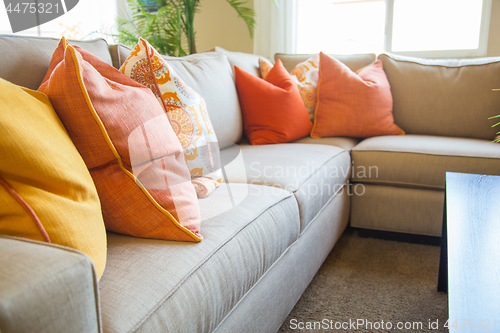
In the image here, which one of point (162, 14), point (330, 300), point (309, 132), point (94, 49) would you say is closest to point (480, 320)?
point (330, 300)

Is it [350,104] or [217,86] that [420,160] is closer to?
[350,104]

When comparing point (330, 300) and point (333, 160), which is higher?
point (333, 160)

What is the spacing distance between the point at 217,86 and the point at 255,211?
858 millimetres

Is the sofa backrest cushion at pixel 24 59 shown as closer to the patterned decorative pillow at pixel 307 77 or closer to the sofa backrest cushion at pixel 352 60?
the patterned decorative pillow at pixel 307 77

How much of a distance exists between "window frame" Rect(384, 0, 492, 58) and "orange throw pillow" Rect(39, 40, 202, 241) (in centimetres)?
255

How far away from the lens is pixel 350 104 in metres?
1.97

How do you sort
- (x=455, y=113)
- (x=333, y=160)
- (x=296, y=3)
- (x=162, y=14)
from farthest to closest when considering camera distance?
(x=296, y=3)
(x=162, y=14)
(x=455, y=113)
(x=333, y=160)

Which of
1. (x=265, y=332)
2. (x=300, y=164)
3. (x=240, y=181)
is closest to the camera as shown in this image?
(x=265, y=332)

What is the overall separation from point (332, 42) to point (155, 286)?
290 cm

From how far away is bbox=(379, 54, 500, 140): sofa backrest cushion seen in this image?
193 cm

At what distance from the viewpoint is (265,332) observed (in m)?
0.99

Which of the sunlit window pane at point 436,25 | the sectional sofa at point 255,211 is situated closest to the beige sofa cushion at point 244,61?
the sectional sofa at point 255,211

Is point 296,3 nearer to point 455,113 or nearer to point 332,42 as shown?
point 332,42

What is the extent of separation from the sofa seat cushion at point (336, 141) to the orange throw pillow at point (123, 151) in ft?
3.77
